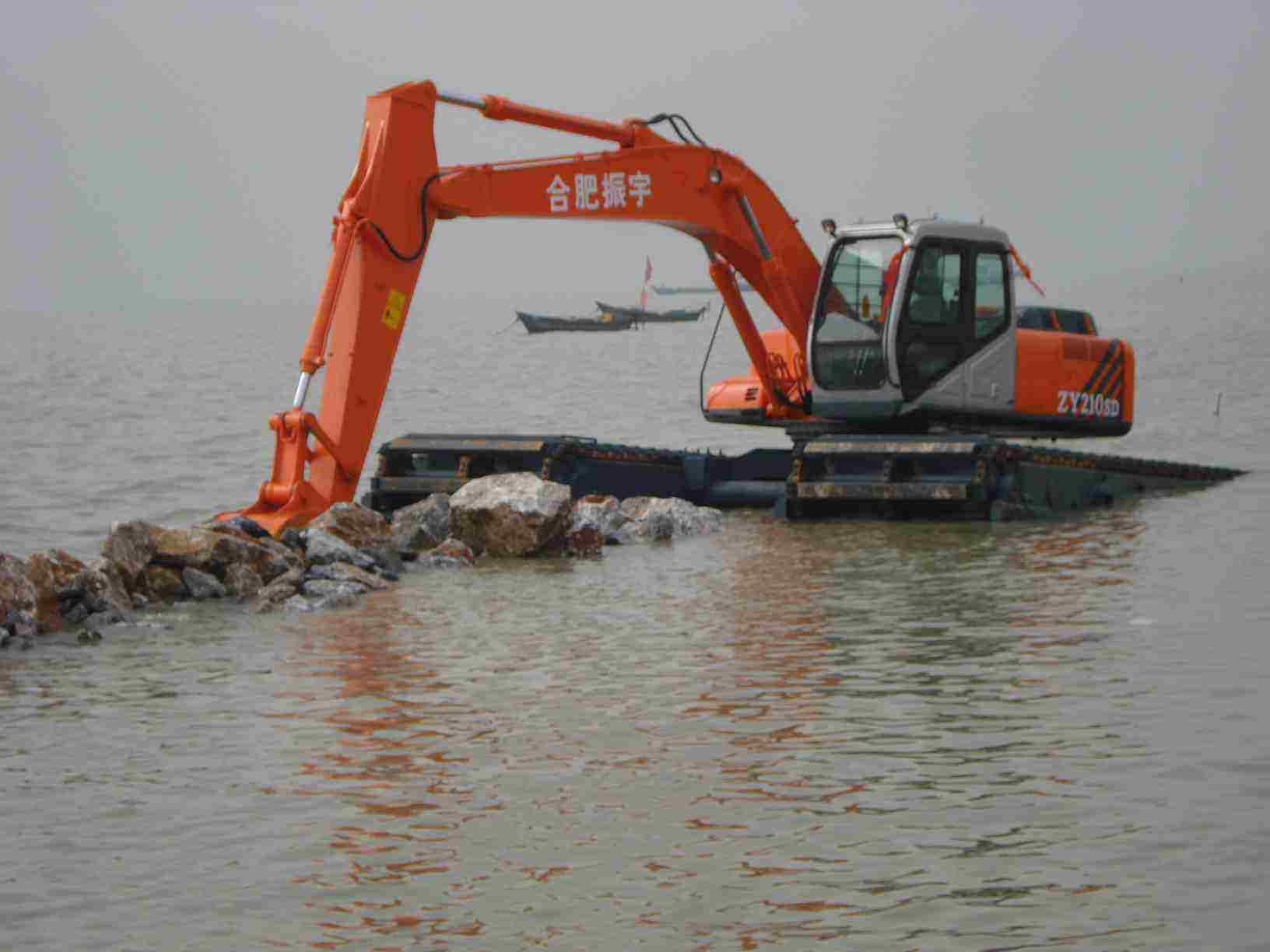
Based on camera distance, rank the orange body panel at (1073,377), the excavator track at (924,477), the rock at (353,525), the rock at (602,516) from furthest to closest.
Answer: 1. the orange body panel at (1073,377)
2. the excavator track at (924,477)
3. the rock at (602,516)
4. the rock at (353,525)

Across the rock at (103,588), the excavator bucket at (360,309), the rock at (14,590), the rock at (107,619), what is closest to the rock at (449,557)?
the excavator bucket at (360,309)

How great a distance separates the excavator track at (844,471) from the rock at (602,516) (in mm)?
702

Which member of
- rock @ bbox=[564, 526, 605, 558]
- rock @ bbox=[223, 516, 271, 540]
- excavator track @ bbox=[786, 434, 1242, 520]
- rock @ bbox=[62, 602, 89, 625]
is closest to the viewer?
rock @ bbox=[62, 602, 89, 625]

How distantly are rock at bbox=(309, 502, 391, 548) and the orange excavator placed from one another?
20cm

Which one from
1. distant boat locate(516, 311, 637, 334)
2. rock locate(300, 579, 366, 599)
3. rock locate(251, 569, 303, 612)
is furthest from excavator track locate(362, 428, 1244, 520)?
distant boat locate(516, 311, 637, 334)

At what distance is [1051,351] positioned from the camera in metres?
23.1

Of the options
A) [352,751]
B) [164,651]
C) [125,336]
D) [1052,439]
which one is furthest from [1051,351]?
[125,336]

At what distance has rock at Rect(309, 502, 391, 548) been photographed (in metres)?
17.3

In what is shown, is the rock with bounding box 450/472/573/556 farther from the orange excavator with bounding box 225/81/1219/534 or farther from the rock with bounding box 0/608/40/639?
the rock with bounding box 0/608/40/639

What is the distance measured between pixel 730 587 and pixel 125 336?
5286 inches

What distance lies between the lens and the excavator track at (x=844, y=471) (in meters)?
20.3

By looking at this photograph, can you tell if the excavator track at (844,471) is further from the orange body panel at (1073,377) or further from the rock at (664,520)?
the orange body panel at (1073,377)

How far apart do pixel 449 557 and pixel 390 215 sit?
3.08 metres

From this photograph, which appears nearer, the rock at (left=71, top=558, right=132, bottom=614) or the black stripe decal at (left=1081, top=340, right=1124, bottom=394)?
the rock at (left=71, top=558, right=132, bottom=614)
